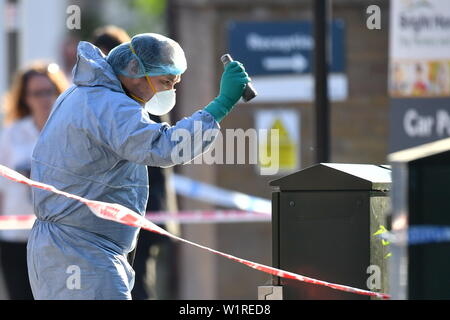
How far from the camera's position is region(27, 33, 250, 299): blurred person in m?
4.31

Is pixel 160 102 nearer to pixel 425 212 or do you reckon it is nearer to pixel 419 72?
pixel 425 212

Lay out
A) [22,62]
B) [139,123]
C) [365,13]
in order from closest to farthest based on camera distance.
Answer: [139,123], [365,13], [22,62]

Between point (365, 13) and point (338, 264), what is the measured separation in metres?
5.84

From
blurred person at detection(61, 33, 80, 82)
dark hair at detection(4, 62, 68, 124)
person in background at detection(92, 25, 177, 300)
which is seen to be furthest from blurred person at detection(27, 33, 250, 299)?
blurred person at detection(61, 33, 80, 82)

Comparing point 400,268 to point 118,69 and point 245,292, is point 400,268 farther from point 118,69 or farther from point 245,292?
point 245,292

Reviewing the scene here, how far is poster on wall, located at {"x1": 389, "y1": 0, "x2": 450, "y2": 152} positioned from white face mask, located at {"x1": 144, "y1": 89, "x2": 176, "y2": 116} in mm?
2388

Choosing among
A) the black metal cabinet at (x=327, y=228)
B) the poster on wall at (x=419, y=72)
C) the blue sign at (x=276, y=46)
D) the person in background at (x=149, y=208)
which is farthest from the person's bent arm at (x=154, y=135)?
the blue sign at (x=276, y=46)

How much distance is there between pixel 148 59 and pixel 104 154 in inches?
17.2

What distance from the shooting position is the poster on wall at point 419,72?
22.5ft

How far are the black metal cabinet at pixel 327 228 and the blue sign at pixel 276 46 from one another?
5.53m

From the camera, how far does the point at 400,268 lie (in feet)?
17.5

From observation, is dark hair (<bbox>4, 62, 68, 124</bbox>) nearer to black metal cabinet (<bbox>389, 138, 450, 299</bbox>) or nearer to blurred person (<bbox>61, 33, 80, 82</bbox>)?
black metal cabinet (<bbox>389, 138, 450, 299</bbox>)

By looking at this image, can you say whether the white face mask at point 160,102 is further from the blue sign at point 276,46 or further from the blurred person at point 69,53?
the blurred person at point 69,53

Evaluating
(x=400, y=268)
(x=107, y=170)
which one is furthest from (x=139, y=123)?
(x=400, y=268)
